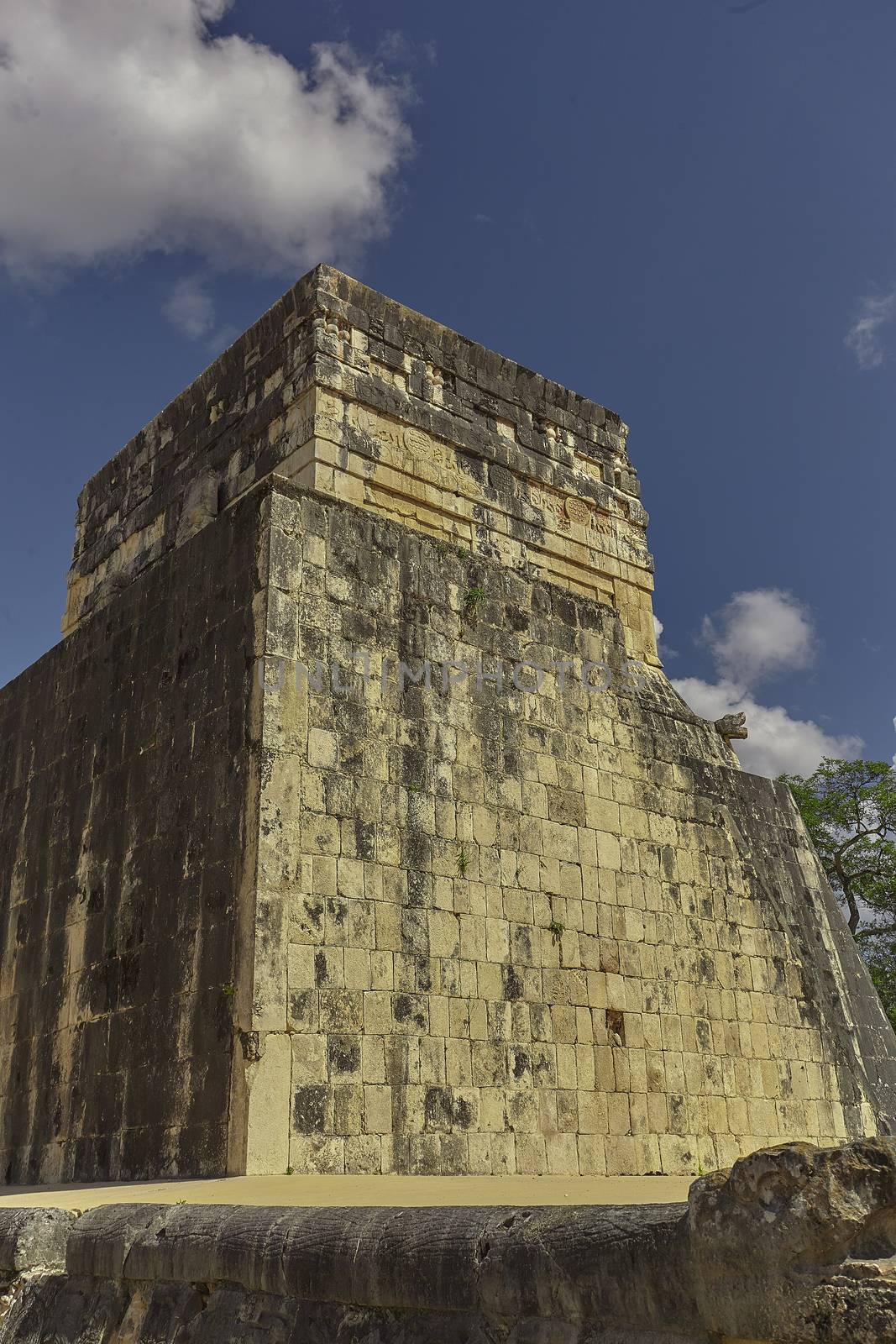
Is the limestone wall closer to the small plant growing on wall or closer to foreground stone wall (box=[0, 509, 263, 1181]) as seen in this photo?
the small plant growing on wall

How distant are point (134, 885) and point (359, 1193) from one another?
3710 mm

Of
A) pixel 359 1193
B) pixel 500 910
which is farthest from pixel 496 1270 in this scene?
pixel 500 910

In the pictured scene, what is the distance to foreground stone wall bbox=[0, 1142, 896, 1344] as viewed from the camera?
2504 mm

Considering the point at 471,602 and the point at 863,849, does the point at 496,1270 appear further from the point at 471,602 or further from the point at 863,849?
the point at 863,849

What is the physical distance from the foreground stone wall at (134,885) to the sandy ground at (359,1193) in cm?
74

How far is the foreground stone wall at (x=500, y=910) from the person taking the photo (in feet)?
23.3

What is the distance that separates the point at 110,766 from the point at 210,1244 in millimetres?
5401

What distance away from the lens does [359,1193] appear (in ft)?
16.4

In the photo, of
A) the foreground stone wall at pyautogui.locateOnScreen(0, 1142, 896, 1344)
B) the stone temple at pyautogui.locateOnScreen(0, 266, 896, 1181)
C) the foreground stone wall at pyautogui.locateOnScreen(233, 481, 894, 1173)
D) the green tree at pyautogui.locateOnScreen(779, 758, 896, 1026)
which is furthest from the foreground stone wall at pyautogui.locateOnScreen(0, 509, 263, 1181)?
the green tree at pyautogui.locateOnScreen(779, 758, 896, 1026)

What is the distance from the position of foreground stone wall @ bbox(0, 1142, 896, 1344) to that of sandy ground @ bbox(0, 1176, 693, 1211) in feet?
1.08

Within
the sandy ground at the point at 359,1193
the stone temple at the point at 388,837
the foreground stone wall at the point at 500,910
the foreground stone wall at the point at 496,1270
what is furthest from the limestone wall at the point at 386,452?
the foreground stone wall at the point at 496,1270

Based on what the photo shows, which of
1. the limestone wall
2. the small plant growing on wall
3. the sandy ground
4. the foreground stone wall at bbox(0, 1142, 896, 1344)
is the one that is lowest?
the foreground stone wall at bbox(0, 1142, 896, 1344)

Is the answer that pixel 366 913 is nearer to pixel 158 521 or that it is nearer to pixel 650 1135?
pixel 650 1135

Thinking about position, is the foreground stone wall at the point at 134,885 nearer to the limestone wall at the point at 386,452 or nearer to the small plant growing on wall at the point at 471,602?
the limestone wall at the point at 386,452
